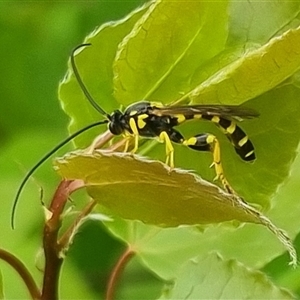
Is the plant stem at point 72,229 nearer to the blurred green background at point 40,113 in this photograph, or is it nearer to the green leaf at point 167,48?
the green leaf at point 167,48

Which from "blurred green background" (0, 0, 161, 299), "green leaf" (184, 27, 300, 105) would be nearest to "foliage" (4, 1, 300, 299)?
"green leaf" (184, 27, 300, 105)

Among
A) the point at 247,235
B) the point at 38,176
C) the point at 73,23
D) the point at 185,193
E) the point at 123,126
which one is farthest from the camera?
the point at 73,23

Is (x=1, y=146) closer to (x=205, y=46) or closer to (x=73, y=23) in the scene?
(x=73, y=23)

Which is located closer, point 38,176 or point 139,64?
point 139,64

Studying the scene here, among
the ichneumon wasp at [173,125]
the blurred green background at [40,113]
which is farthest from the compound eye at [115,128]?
the blurred green background at [40,113]

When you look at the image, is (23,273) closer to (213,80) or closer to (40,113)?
(213,80)

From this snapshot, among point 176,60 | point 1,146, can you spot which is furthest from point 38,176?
point 176,60

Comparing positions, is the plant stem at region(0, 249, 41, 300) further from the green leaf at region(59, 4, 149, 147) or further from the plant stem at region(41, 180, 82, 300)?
the green leaf at region(59, 4, 149, 147)
